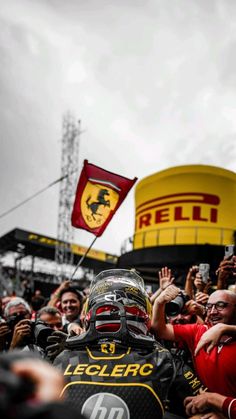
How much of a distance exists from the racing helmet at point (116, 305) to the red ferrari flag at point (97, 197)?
3.62m

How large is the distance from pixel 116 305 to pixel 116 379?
413 millimetres

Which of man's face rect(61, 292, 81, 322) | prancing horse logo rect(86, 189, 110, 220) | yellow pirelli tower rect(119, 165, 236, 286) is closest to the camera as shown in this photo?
man's face rect(61, 292, 81, 322)

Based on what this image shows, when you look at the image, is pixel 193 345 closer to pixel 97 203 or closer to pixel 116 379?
pixel 116 379

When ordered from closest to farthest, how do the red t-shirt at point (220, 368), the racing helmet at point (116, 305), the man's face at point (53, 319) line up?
1. the racing helmet at point (116, 305)
2. the red t-shirt at point (220, 368)
3. the man's face at point (53, 319)

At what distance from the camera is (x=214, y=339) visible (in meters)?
2.45

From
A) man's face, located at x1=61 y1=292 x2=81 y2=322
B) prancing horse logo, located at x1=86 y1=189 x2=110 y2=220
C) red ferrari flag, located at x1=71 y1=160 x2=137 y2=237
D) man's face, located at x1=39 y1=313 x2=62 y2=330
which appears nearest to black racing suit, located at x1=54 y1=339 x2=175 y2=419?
man's face, located at x1=39 y1=313 x2=62 y2=330

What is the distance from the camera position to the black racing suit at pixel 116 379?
1769mm

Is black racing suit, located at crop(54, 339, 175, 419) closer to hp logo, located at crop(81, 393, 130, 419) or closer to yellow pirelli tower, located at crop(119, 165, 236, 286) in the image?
hp logo, located at crop(81, 393, 130, 419)

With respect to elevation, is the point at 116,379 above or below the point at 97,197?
below

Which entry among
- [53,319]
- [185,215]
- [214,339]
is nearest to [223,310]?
[214,339]

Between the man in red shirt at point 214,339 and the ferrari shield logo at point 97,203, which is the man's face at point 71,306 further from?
the man in red shirt at point 214,339

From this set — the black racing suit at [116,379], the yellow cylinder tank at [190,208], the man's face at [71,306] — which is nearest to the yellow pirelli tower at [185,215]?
the yellow cylinder tank at [190,208]

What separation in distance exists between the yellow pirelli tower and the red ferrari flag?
389 inches

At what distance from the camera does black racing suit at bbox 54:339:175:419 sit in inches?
69.6
